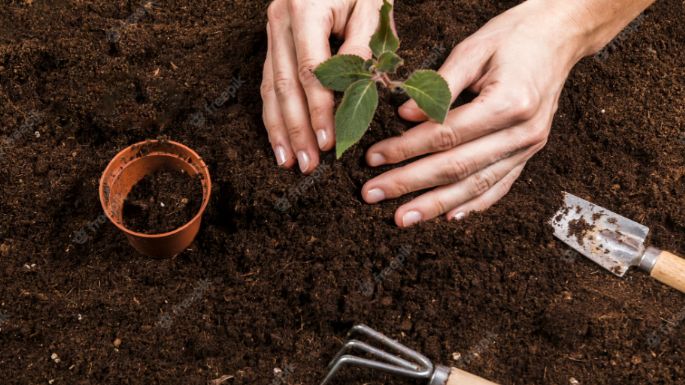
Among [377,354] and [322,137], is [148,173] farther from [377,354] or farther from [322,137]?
[377,354]

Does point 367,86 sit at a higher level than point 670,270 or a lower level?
higher

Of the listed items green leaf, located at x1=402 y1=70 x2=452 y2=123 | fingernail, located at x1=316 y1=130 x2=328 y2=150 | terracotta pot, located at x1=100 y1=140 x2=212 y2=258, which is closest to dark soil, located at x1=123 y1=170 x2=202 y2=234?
terracotta pot, located at x1=100 y1=140 x2=212 y2=258

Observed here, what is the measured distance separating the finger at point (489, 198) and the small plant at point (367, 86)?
44 centimetres

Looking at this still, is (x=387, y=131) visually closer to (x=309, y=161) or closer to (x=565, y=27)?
(x=309, y=161)

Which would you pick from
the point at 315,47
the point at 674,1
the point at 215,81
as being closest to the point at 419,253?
the point at 315,47

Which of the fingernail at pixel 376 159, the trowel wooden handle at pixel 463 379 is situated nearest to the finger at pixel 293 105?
the fingernail at pixel 376 159

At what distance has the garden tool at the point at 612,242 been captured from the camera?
1.95 m

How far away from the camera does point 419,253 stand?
192 cm

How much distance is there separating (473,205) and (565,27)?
666mm

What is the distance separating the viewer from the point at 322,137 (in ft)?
6.12

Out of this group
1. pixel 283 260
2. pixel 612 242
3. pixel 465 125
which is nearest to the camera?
pixel 465 125

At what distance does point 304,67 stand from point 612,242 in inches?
45.4

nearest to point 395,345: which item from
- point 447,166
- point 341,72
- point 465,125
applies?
point 447,166

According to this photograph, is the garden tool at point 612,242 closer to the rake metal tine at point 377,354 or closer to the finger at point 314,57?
the rake metal tine at point 377,354
